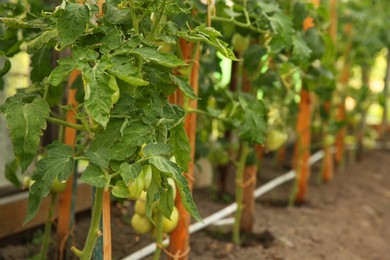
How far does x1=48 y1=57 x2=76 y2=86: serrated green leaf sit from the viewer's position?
1.17 metres

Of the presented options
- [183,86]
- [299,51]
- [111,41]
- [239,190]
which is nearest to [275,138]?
[239,190]

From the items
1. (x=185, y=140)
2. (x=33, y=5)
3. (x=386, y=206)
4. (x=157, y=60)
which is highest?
(x=33, y=5)

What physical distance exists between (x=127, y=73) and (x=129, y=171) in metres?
0.19

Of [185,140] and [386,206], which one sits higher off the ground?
[185,140]

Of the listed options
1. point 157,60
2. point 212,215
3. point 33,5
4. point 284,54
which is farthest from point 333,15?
point 157,60

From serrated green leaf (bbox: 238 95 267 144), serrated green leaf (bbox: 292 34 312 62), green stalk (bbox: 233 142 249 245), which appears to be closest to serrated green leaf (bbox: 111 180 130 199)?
serrated green leaf (bbox: 238 95 267 144)

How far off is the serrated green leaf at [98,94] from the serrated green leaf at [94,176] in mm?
150

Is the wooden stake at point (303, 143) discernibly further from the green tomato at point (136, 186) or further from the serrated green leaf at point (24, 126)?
the serrated green leaf at point (24, 126)

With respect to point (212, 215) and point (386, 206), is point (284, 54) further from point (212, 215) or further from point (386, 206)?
point (386, 206)

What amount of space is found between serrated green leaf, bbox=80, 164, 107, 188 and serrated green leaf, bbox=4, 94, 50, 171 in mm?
120

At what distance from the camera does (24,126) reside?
1237mm

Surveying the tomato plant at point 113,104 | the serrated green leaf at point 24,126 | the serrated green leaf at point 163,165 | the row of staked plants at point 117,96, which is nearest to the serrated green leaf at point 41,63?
the row of staked plants at point 117,96

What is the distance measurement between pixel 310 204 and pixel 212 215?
0.68 meters

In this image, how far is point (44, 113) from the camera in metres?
1.28
